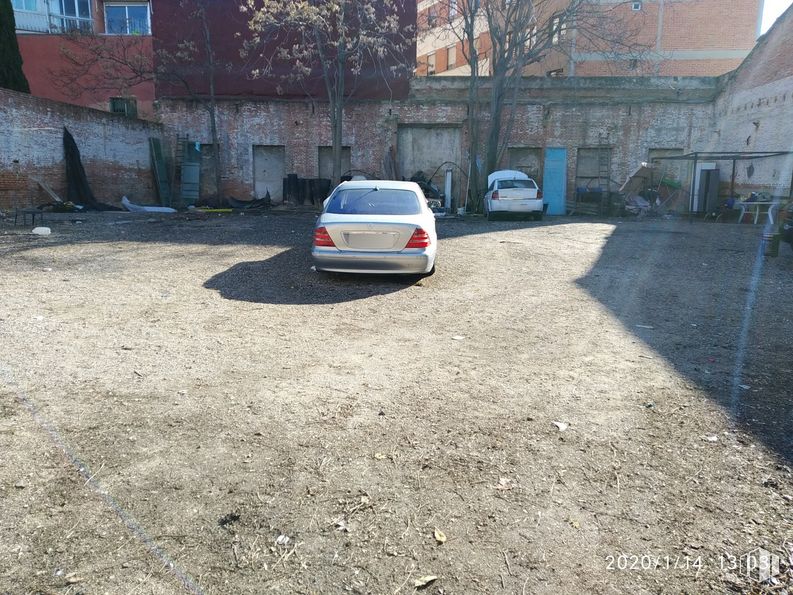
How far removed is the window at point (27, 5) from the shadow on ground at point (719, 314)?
30.0 m

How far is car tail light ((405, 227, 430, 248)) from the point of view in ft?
26.0

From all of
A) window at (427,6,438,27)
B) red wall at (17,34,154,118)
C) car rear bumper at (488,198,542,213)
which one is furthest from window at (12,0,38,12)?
car rear bumper at (488,198,542,213)

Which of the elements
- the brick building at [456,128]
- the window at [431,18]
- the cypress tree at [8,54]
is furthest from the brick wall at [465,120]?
the cypress tree at [8,54]

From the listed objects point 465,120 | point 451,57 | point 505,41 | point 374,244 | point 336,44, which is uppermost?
point 451,57

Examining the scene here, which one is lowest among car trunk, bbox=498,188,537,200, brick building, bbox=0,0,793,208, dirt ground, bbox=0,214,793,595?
dirt ground, bbox=0,214,793,595

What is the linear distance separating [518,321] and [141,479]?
4.47m

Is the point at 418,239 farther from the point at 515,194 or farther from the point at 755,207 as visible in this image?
the point at 755,207

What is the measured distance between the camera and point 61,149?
730 inches

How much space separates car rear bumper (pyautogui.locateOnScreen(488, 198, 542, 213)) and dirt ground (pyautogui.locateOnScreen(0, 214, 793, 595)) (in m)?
11.8

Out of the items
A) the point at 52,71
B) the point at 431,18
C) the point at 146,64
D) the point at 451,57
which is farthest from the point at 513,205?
the point at 451,57

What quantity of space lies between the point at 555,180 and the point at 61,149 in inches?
725

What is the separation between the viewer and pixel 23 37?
87.6ft

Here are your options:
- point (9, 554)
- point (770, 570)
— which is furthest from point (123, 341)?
point (770, 570)

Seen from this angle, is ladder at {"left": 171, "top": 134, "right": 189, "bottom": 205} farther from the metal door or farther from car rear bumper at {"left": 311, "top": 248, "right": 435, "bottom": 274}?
car rear bumper at {"left": 311, "top": 248, "right": 435, "bottom": 274}
